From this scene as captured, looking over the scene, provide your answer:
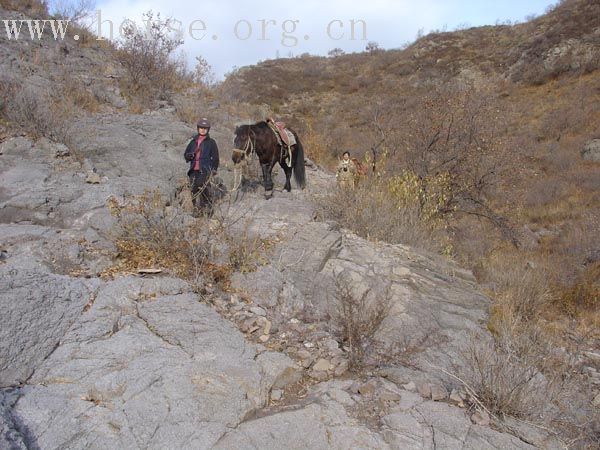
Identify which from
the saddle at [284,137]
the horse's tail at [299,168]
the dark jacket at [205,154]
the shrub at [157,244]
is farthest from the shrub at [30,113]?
the horse's tail at [299,168]

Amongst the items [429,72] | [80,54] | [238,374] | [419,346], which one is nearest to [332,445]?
[238,374]

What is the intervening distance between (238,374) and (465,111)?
10251mm

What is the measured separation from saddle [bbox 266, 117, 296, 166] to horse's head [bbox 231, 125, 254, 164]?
2.45ft

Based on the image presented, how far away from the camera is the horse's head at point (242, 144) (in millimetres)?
7035

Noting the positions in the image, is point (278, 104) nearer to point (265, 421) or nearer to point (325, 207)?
point (325, 207)

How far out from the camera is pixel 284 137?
27.2 ft

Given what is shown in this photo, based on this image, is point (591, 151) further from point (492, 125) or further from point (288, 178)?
point (288, 178)

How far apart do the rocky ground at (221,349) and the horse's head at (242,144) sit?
165cm

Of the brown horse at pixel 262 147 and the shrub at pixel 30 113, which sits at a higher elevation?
the shrub at pixel 30 113

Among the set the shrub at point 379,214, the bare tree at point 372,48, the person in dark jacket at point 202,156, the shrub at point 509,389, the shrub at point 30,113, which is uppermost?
the bare tree at point 372,48

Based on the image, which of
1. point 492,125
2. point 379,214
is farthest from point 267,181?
point 492,125

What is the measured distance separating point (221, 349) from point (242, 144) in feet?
14.6

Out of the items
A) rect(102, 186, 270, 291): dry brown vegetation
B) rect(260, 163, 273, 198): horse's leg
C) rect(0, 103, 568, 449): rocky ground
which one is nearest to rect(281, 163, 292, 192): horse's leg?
rect(260, 163, 273, 198): horse's leg

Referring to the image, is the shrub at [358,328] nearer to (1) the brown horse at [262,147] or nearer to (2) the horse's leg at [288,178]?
(1) the brown horse at [262,147]
